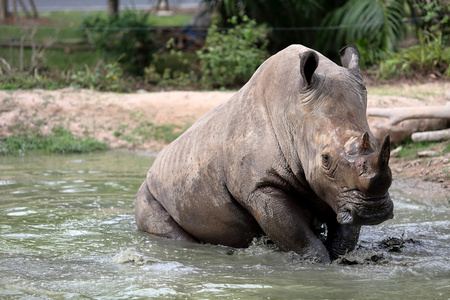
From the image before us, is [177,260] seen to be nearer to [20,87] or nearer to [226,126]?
[226,126]

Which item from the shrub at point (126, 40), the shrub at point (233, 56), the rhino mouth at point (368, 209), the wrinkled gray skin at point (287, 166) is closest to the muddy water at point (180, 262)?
the wrinkled gray skin at point (287, 166)

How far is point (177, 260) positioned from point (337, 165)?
1.66 metres

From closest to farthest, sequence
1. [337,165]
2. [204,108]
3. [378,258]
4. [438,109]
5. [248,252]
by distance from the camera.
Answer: [337,165]
[378,258]
[248,252]
[438,109]
[204,108]

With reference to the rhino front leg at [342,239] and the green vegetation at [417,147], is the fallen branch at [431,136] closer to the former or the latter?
the green vegetation at [417,147]

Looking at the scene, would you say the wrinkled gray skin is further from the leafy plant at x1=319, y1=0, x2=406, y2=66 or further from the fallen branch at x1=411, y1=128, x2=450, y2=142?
the leafy plant at x1=319, y1=0, x2=406, y2=66

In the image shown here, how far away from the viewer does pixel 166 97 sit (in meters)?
13.8

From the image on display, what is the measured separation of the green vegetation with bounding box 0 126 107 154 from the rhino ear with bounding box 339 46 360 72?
765 cm

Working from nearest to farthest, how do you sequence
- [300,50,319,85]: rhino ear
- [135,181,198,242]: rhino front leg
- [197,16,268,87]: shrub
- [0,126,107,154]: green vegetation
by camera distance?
[300,50,319,85]: rhino ear
[135,181,198,242]: rhino front leg
[0,126,107,154]: green vegetation
[197,16,268,87]: shrub

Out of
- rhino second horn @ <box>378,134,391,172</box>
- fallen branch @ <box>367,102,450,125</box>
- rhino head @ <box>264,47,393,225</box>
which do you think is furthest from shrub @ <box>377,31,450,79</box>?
rhino second horn @ <box>378,134,391,172</box>

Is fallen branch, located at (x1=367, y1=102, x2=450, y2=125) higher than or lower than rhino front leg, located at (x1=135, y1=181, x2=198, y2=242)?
higher

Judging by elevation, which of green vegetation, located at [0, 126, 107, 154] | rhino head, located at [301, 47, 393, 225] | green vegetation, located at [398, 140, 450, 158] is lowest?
green vegetation, located at [0, 126, 107, 154]

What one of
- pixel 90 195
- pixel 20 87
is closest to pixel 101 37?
pixel 20 87

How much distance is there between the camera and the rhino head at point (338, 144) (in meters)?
4.26

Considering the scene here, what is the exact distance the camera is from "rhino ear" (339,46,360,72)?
519cm
